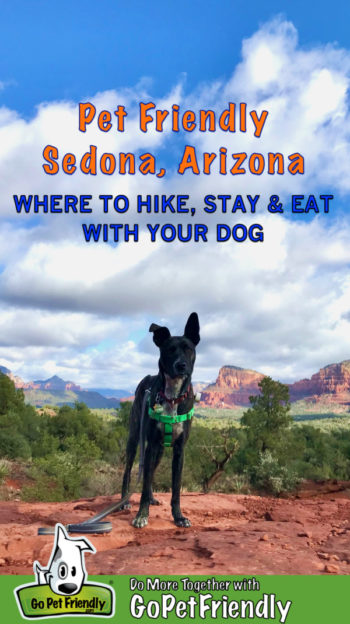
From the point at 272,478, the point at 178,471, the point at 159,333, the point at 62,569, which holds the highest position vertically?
the point at 159,333

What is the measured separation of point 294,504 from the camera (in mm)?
9898

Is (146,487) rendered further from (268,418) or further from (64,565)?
(268,418)

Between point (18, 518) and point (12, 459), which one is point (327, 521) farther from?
point (12, 459)

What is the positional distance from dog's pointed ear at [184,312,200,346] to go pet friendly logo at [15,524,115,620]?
125 inches

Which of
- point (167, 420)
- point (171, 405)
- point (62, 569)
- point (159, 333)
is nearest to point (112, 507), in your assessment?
point (167, 420)

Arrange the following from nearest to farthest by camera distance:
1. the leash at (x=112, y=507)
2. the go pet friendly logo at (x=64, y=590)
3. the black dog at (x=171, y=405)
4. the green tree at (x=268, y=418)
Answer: the go pet friendly logo at (x=64, y=590) < the leash at (x=112, y=507) < the black dog at (x=171, y=405) < the green tree at (x=268, y=418)

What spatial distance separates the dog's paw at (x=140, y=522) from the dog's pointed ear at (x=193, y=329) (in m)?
2.51

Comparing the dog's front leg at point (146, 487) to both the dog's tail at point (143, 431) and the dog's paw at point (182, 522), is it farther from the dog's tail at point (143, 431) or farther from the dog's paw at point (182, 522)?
the dog's paw at point (182, 522)

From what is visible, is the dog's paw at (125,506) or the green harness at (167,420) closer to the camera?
the green harness at (167,420)

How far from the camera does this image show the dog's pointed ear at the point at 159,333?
6.68 metres

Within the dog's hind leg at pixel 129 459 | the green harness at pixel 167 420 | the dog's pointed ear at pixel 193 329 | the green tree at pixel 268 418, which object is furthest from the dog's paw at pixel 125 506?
the green tree at pixel 268 418

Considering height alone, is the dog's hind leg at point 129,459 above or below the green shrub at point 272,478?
above

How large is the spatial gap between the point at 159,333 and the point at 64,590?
3328 mm

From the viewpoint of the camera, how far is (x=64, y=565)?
420 centimetres
